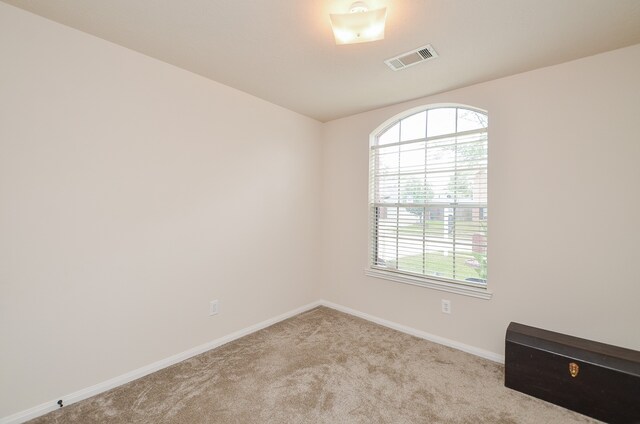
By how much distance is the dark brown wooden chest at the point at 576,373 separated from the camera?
5.58 ft

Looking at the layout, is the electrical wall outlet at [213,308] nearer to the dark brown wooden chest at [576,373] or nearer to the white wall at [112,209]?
the white wall at [112,209]

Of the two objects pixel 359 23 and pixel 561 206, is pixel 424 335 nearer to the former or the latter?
pixel 561 206

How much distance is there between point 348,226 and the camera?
3666 millimetres

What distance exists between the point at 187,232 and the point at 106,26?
1591 millimetres

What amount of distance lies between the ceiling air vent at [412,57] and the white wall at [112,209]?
1.52 metres

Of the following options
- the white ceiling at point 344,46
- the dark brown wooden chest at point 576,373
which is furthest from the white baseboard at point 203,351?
the white ceiling at point 344,46

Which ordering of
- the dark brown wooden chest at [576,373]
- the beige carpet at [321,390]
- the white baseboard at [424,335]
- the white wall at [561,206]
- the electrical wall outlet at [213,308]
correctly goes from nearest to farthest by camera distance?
the dark brown wooden chest at [576,373] < the beige carpet at [321,390] < the white wall at [561,206] < the white baseboard at [424,335] < the electrical wall outlet at [213,308]

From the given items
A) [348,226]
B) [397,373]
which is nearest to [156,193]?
[348,226]

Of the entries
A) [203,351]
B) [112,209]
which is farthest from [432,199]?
[112,209]

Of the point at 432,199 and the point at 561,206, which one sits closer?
the point at 561,206

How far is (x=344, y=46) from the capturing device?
6.63ft

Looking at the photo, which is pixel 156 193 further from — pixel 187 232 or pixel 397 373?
pixel 397 373

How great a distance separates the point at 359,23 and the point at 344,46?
0.45 meters

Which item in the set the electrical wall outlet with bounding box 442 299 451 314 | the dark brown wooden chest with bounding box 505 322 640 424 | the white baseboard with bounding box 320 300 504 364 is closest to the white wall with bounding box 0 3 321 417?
the white baseboard with bounding box 320 300 504 364
